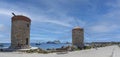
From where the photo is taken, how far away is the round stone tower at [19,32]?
102ft

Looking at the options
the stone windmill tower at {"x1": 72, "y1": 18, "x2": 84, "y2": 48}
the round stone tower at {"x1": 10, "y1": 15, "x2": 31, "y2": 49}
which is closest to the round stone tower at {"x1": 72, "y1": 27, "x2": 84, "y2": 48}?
the stone windmill tower at {"x1": 72, "y1": 18, "x2": 84, "y2": 48}

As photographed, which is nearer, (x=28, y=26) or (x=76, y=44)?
(x=28, y=26)

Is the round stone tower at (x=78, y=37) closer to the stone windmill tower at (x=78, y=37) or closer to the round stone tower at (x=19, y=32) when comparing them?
the stone windmill tower at (x=78, y=37)

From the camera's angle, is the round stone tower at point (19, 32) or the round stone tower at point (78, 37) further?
the round stone tower at point (78, 37)

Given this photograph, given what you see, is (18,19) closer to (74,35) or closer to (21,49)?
(21,49)

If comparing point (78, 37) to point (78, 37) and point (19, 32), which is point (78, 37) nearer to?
point (78, 37)

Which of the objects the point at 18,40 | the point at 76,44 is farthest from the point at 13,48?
the point at 76,44

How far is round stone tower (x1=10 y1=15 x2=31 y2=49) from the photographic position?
1227 inches

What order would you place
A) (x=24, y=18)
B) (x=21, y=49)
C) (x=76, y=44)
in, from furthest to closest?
(x=76, y=44), (x=24, y=18), (x=21, y=49)

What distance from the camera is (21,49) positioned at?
99.0ft

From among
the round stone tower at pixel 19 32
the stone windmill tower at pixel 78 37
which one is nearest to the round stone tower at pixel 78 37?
the stone windmill tower at pixel 78 37

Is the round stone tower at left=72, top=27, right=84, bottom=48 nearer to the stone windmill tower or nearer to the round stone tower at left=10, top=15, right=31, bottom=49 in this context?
the stone windmill tower

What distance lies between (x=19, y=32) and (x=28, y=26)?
2310mm

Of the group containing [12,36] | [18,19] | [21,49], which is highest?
[18,19]
